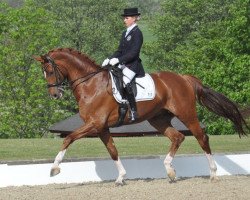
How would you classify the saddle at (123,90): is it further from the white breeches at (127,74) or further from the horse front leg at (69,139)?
the horse front leg at (69,139)

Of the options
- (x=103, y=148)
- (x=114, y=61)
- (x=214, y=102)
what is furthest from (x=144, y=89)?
(x=103, y=148)

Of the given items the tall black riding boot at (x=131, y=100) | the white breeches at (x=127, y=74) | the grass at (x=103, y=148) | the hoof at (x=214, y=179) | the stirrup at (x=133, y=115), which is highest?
the white breeches at (x=127, y=74)

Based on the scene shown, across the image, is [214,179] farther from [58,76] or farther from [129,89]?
[58,76]

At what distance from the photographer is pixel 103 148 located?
20.2m

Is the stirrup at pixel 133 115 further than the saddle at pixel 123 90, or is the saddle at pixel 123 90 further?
the stirrup at pixel 133 115

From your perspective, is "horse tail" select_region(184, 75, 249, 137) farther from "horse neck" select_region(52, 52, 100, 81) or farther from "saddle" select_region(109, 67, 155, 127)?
"horse neck" select_region(52, 52, 100, 81)

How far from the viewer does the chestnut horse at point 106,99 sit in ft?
38.1

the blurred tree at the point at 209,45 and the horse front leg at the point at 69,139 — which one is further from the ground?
the horse front leg at the point at 69,139

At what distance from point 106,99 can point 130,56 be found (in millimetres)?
860

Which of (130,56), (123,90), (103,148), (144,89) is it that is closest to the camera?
(123,90)

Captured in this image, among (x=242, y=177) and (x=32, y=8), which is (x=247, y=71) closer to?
(x=32, y=8)

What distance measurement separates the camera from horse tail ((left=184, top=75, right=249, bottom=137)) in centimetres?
1298

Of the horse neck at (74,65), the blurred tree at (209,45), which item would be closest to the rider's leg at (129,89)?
the horse neck at (74,65)

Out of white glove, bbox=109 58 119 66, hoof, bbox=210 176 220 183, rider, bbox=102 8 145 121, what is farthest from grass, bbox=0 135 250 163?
white glove, bbox=109 58 119 66
